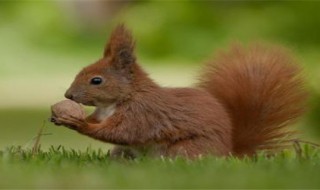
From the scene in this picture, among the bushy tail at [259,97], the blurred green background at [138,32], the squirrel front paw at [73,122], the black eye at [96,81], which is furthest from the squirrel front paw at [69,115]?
the blurred green background at [138,32]

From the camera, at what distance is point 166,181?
4031 mm

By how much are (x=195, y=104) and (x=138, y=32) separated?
364 inches

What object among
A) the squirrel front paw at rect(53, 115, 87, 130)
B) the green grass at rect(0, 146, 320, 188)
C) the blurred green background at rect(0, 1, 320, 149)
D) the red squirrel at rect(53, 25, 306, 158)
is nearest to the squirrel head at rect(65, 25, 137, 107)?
the red squirrel at rect(53, 25, 306, 158)

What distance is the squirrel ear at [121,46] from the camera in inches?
196

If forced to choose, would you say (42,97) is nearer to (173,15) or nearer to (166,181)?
(173,15)

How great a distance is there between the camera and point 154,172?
14.0ft

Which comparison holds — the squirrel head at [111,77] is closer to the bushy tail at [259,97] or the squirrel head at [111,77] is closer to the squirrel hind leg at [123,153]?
the squirrel hind leg at [123,153]

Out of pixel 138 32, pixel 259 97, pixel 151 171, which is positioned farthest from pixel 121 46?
pixel 138 32

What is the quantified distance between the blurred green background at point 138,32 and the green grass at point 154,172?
706 cm

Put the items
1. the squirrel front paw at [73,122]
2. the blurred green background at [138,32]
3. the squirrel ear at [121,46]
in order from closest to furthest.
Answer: the squirrel front paw at [73,122], the squirrel ear at [121,46], the blurred green background at [138,32]

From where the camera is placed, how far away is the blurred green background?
13.0 metres

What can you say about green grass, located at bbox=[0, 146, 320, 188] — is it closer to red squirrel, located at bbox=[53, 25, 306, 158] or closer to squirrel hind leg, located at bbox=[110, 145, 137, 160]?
squirrel hind leg, located at bbox=[110, 145, 137, 160]

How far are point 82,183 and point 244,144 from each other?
1372mm

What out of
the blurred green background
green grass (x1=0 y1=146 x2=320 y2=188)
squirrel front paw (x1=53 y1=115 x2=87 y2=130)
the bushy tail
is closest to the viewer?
green grass (x1=0 y1=146 x2=320 y2=188)
